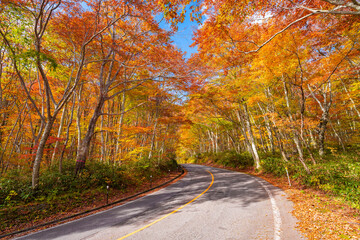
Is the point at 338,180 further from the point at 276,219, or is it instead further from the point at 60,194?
the point at 60,194

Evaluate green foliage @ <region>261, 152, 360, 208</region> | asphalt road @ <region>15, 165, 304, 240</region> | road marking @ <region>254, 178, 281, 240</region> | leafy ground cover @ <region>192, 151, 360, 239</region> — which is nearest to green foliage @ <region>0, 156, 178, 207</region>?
asphalt road @ <region>15, 165, 304, 240</region>

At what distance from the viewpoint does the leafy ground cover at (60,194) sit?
216 inches

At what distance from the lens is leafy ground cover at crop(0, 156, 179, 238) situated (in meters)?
5.49

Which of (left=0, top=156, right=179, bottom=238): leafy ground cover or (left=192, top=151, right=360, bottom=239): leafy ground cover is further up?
(left=0, top=156, right=179, bottom=238): leafy ground cover

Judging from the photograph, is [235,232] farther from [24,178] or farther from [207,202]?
[24,178]

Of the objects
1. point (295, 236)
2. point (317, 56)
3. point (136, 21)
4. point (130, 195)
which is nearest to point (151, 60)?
point (136, 21)

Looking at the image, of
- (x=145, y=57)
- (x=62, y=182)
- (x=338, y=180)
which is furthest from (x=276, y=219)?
(x=145, y=57)

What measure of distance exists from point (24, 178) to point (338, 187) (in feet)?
48.5

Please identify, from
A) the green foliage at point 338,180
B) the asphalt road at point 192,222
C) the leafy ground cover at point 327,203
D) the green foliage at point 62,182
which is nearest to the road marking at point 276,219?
the asphalt road at point 192,222

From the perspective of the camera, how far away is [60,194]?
23.0ft

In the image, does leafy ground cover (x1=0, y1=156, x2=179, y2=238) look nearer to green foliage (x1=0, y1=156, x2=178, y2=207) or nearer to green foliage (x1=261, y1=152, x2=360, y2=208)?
green foliage (x1=0, y1=156, x2=178, y2=207)

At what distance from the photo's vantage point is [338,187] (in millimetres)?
6223

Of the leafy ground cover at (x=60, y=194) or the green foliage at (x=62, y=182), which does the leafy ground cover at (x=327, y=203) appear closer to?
the leafy ground cover at (x=60, y=194)

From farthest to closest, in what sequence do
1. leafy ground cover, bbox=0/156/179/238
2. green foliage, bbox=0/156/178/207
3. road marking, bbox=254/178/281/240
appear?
green foliage, bbox=0/156/178/207 → leafy ground cover, bbox=0/156/179/238 → road marking, bbox=254/178/281/240
